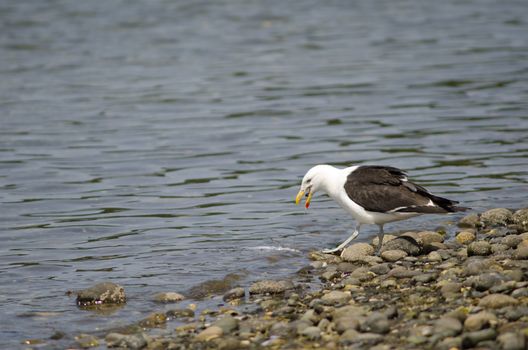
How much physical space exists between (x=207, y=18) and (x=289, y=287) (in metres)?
25.0

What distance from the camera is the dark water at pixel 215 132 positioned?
38.2 feet

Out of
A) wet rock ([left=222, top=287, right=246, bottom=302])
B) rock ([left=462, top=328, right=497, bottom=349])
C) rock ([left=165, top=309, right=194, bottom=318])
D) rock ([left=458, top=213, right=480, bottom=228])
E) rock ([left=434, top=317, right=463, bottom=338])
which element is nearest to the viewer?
rock ([left=462, top=328, right=497, bottom=349])

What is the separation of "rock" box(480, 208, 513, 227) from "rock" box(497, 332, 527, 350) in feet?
16.4

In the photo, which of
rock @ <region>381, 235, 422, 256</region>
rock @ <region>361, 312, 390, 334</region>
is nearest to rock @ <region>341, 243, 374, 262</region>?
rock @ <region>381, 235, 422, 256</region>

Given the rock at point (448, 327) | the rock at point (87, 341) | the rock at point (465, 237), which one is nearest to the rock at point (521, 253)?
the rock at point (465, 237)

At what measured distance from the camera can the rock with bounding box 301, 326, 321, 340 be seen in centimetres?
809

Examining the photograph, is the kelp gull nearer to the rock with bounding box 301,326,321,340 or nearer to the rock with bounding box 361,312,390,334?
the rock with bounding box 361,312,390,334

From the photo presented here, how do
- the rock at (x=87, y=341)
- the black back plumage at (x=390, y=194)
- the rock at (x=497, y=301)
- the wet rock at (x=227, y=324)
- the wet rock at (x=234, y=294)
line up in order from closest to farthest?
the rock at (x=497, y=301), the wet rock at (x=227, y=324), the rock at (x=87, y=341), the wet rock at (x=234, y=294), the black back plumage at (x=390, y=194)

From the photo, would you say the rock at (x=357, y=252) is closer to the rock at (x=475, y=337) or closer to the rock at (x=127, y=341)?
the rock at (x=127, y=341)

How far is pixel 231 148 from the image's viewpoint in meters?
17.5

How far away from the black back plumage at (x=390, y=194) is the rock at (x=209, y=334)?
312cm

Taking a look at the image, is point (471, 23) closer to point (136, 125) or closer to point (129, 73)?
point (129, 73)

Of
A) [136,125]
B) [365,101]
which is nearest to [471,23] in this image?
[365,101]

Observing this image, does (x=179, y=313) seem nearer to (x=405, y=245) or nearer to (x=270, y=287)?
(x=270, y=287)
